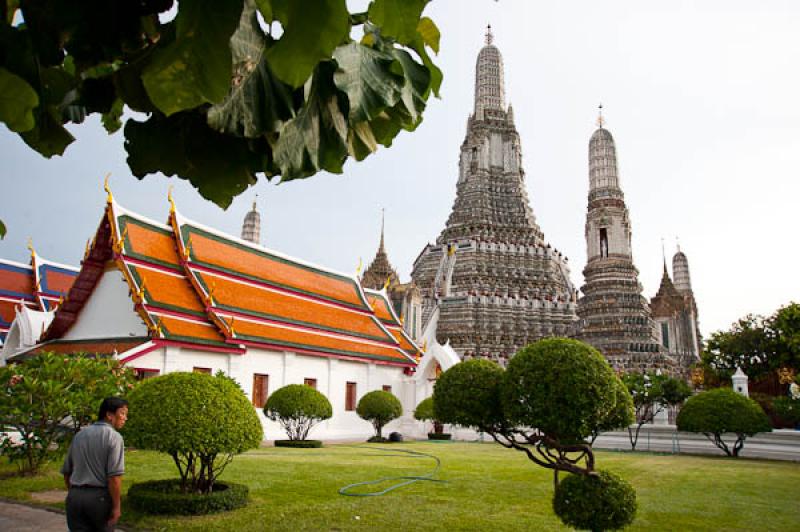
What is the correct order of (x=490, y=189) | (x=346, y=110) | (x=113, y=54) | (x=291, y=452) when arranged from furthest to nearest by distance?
(x=490, y=189) < (x=291, y=452) < (x=346, y=110) < (x=113, y=54)

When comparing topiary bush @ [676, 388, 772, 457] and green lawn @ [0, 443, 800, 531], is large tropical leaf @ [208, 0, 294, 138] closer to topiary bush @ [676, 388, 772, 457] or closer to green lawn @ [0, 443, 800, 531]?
green lawn @ [0, 443, 800, 531]

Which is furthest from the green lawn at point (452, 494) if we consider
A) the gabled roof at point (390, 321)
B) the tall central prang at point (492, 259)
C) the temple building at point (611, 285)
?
the tall central prang at point (492, 259)

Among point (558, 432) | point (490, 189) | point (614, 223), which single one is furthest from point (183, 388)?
point (490, 189)

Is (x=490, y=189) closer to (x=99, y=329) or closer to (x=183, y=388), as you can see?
(x=99, y=329)

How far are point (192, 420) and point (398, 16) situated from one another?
6373 millimetres

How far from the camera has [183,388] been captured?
7.16 metres

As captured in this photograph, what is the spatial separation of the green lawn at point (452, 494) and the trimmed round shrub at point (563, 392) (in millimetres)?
1507

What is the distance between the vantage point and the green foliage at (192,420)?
6.70 metres

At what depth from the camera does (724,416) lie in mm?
15383

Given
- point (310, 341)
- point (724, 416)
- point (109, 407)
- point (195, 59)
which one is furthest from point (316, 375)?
point (195, 59)

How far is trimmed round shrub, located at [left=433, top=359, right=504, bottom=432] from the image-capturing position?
6.75 meters

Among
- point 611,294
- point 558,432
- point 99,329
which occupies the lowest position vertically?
point 558,432

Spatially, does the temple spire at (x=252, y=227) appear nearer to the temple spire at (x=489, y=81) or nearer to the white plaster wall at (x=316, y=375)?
the temple spire at (x=489, y=81)

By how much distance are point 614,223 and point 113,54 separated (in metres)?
35.1
